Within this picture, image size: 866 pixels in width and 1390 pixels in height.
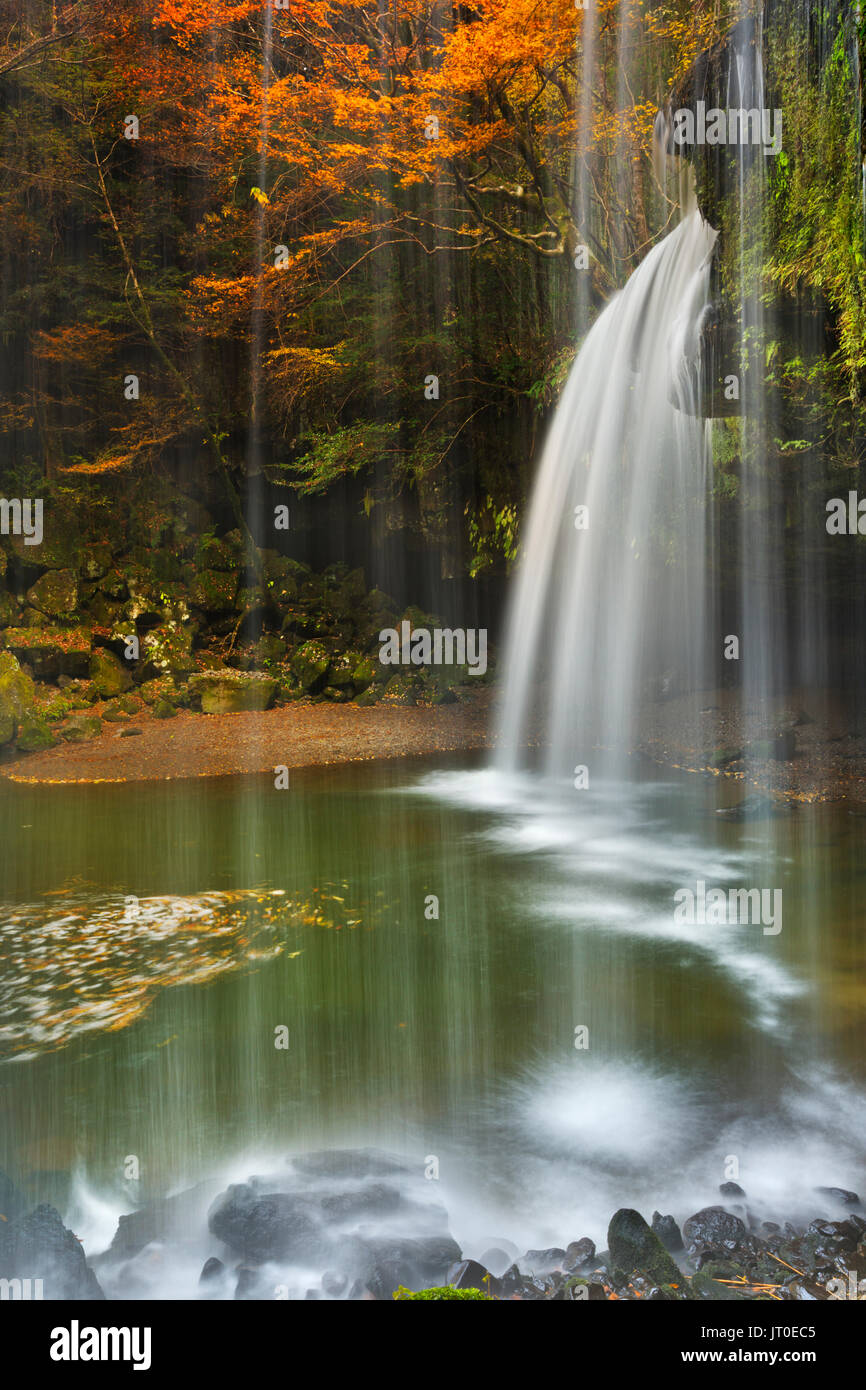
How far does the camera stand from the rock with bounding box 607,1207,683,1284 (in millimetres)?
3166

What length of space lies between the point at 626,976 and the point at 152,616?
986 centimetres

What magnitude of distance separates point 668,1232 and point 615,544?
27.8ft

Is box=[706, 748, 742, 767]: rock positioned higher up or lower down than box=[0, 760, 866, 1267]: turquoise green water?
higher up

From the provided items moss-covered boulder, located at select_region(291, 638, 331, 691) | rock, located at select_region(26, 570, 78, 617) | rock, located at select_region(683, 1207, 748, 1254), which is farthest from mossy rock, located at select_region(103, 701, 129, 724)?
rock, located at select_region(683, 1207, 748, 1254)

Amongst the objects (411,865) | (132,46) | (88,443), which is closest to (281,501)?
(88,443)

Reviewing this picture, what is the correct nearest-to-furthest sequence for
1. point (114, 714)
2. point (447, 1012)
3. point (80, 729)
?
point (447, 1012) < point (80, 729) < point (114, 714)

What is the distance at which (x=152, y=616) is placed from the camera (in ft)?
43.8

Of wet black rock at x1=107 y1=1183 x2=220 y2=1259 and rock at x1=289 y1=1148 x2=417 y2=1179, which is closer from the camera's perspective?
wet black rock at x1=107 y1=1183 x2=220 y2=1259

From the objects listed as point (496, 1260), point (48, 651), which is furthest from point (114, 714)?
point (496, 1260)

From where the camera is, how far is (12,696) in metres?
10.8

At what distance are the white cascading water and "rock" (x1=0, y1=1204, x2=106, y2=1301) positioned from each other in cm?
774

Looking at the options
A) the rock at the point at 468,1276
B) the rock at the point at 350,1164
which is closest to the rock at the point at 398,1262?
the rock at the point at 468,1276

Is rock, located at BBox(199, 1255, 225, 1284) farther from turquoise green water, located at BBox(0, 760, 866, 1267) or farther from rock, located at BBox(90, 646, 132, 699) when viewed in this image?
rock, located at BBox(90, 646, 132, 699)

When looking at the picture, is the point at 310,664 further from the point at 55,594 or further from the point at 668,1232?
the point at 668,1232
